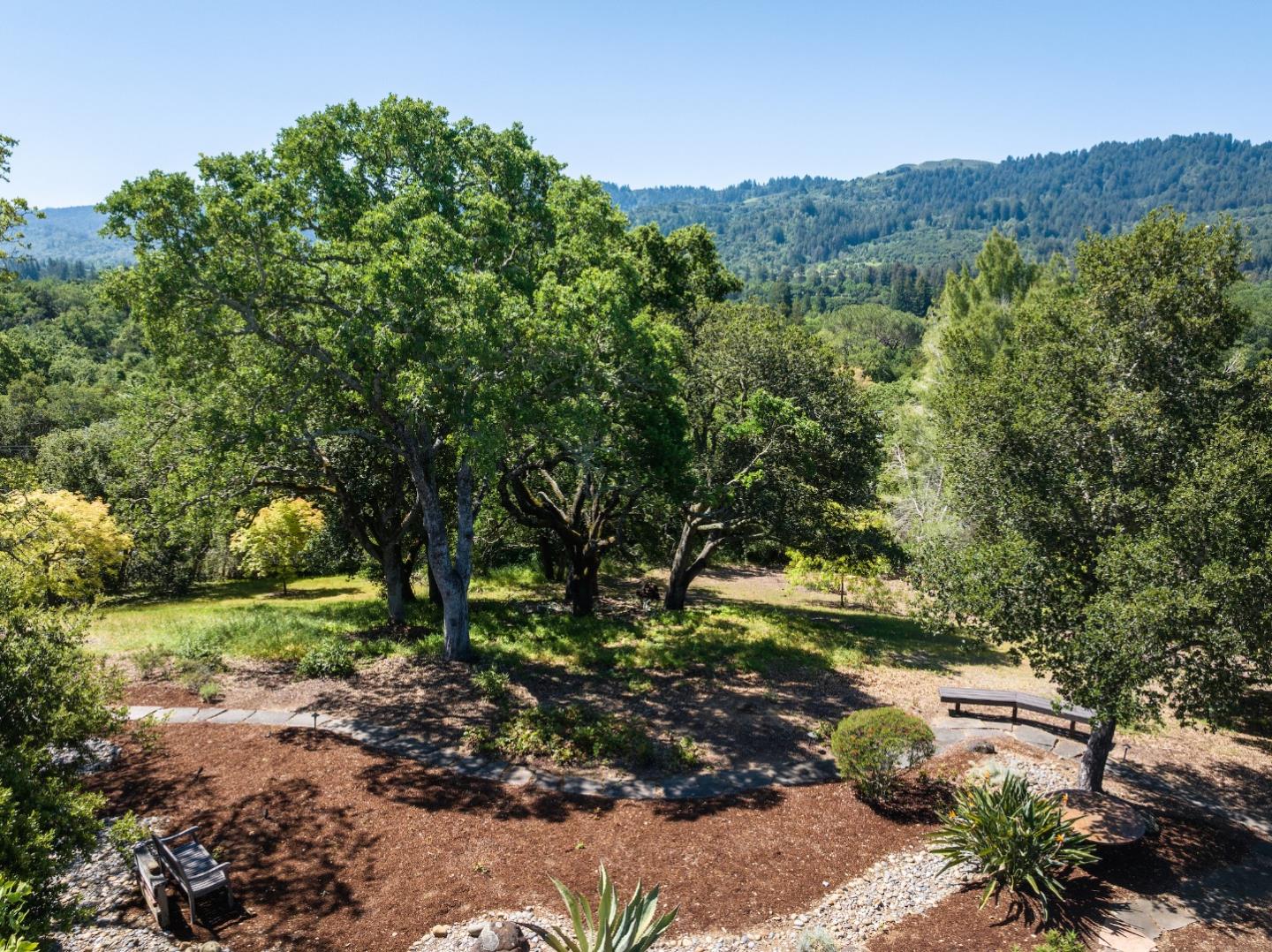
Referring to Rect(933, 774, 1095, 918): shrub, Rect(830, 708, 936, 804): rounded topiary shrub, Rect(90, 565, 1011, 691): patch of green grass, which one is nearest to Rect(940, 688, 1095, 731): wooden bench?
Rect(90, 565, 1011, 691): patch of green grass

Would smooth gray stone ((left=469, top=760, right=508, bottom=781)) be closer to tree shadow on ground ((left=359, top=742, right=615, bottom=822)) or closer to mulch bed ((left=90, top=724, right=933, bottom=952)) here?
tree shadow on ground ((left=359, top=742, right=615, bottom=822))

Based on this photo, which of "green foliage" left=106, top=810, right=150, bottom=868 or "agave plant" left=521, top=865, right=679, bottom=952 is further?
"agave plant" left=521, top=865, right=679, bottom=952

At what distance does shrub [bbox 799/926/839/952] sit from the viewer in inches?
263

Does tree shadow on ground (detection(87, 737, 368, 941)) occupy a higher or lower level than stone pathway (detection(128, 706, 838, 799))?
higher

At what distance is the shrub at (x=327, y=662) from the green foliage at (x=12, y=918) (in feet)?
29.6

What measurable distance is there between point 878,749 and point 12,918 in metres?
9.02

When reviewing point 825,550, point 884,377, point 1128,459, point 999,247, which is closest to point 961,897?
point 1128,459

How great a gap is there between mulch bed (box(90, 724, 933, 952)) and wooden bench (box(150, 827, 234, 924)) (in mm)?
419

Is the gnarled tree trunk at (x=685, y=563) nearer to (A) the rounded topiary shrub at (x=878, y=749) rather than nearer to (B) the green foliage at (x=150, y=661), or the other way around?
(A) the rounded topiary shrub at (x=878, y=749)

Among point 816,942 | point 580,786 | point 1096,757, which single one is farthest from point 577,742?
point 1096,757

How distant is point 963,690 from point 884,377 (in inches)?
2893

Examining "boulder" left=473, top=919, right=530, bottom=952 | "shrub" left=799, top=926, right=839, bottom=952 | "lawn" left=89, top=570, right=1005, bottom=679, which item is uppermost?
"boulder" left=473, top=919, right=530, bottom=952

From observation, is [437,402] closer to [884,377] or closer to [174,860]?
[174,860]

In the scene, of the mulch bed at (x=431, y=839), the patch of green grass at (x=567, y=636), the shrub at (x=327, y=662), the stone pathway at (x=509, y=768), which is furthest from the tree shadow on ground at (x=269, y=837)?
the patch of green grass at (x=567, y=636)
